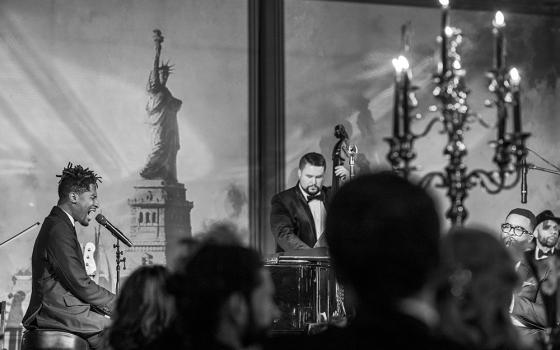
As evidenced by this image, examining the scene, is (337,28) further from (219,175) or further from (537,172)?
(537,172)

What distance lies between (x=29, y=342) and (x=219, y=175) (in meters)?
3.35

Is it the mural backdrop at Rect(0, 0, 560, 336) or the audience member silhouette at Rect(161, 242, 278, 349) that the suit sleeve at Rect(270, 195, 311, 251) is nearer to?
the mural backdrop at Rect(0, 0, 560, 336)

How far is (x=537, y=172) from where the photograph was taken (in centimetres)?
1138

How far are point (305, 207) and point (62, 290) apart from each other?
2.13 meters

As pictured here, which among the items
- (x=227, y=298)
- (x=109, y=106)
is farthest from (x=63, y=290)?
(x=227, y=298)

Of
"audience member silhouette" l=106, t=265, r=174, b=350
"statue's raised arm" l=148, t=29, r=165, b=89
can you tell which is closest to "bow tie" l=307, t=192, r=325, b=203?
"statue's raised arm" l=148, t=29, r=165, b=89

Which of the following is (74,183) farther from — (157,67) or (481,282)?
(481,282)

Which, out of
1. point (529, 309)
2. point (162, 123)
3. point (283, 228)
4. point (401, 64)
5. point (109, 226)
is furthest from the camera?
point (162, 123)

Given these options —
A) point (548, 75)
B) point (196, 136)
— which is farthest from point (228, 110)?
point (548, 75)

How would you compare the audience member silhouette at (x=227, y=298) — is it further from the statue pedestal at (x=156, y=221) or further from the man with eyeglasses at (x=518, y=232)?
the statue pedestal at (x=156, y=221)

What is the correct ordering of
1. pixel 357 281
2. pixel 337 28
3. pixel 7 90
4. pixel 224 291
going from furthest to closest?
1. pixel 337 28
2. pixel 7 90
3. pixel 224 291
4. pixel 357 281

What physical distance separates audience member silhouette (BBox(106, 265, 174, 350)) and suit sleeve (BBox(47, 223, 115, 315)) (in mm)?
4236

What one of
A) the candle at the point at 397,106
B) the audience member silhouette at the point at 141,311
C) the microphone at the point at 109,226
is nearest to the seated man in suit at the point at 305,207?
the microphone at the point at 109,226

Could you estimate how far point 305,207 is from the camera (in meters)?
8.09
